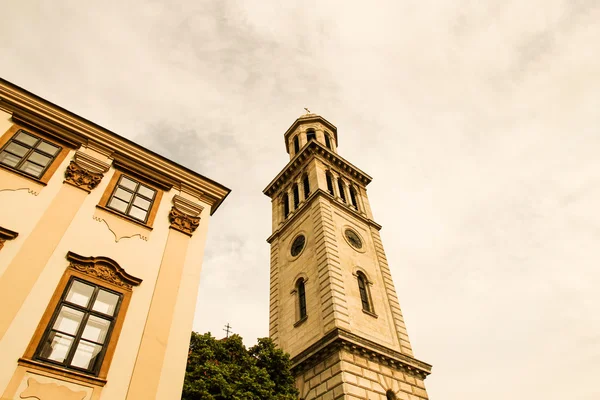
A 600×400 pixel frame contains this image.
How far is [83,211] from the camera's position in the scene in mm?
10297

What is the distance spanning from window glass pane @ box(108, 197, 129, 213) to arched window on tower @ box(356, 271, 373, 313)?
49.4ft

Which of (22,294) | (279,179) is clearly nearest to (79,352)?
(22,294)

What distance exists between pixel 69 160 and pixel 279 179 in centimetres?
2355

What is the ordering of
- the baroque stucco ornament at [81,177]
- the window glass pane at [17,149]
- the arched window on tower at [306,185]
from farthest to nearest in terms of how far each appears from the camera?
the arched window on tower at [306,185] < the baroque stucco ornament at [81,177] < the window glass pane at [17,149]

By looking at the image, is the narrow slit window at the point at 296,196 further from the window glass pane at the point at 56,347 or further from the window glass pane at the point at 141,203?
the window glass pane at the point at 56,347

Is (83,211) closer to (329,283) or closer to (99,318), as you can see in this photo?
(99,318)

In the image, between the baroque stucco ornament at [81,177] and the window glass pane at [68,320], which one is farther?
the baroque stucco ornament at [81,177]

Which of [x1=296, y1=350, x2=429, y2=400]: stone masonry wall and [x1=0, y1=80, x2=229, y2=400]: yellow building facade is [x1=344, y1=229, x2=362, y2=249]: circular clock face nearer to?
[x1=296, y1=350, x2=429, y2=400]: stone masonry wall

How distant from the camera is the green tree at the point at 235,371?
1312 centimetres

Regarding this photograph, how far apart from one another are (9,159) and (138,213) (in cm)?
352

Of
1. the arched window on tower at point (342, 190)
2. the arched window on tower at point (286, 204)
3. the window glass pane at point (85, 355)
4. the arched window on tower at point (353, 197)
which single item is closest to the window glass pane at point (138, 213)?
the window glass pane at point (85, 355)

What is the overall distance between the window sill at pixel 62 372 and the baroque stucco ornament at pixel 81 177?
191 inches

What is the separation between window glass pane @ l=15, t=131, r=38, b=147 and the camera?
36.5 feet

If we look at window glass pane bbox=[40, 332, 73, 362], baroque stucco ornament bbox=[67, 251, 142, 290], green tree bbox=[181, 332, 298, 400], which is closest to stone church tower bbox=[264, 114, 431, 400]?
green tree bbox=[181, 332, 298, 400]
